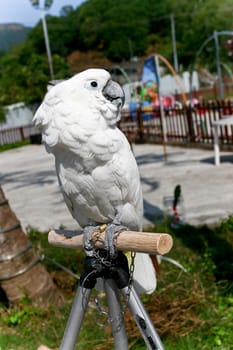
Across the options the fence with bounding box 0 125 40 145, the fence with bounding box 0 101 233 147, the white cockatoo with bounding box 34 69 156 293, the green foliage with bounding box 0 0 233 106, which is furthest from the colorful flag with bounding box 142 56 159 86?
the green foliage with bounding box 0 0 233 106

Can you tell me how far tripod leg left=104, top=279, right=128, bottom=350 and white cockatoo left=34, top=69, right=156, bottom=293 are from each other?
0.80 ft

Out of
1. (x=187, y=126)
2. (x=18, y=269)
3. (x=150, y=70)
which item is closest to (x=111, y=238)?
(x=18, y=269)

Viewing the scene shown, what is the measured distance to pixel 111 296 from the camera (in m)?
2.15

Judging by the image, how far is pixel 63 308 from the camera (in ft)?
13.2

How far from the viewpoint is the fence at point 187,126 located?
1156 centimetres

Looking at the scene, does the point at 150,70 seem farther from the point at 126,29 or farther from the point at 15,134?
the point at 126,29

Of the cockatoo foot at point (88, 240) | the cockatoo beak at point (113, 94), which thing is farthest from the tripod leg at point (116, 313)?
the cockatoo beak at point (113, 94)

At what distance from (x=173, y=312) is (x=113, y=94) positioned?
1999mm

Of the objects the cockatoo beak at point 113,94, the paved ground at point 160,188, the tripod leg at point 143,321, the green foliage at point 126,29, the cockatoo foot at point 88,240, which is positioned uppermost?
the green foliage at point 126,29

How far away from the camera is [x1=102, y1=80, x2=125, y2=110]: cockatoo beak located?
205 centimetres

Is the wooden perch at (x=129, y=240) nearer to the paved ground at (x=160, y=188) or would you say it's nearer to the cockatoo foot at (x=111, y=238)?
the cockatoo foot at (x=111, y=238)

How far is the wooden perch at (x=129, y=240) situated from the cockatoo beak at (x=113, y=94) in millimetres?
523

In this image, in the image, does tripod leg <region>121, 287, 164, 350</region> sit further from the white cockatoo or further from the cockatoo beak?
the cockatoo beak

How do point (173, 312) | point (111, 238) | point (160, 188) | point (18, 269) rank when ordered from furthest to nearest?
point (160, 188), point (18, 269), point (173, 312), point (111, 238)
